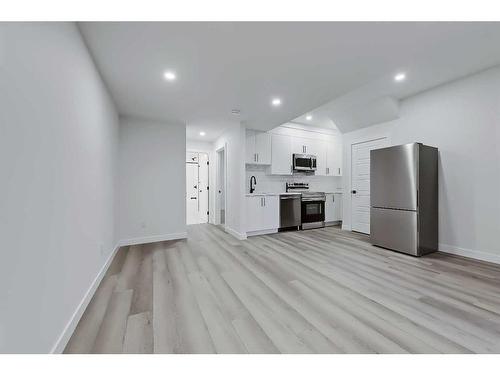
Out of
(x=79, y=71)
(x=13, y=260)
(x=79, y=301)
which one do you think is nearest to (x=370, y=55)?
(x=79, y=71)

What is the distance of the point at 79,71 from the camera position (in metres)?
1.70

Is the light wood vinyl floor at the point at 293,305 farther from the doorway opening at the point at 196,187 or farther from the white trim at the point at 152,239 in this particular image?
the doorway opening at the point at 196,187

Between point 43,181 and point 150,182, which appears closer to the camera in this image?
point 43,181

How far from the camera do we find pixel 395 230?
10.6 ft

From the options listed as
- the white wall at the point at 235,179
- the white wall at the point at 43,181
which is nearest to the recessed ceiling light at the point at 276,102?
the white wall at the point at 235,179

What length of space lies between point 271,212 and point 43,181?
3816 mm

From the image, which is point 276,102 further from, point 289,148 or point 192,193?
point 192,193

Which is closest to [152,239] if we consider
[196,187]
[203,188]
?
[203,188]

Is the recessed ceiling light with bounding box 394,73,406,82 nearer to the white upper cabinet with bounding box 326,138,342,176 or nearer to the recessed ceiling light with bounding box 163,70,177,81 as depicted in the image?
the white upper cabinet with bounding box 326,138,342,176

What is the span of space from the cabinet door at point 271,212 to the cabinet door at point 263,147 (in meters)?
0.92

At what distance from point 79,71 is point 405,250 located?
14.6 ft

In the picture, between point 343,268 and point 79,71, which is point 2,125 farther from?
point 343,268

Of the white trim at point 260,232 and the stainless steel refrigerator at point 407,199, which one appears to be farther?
the white trim at point 260,232

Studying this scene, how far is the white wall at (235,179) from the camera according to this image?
13.5ft
